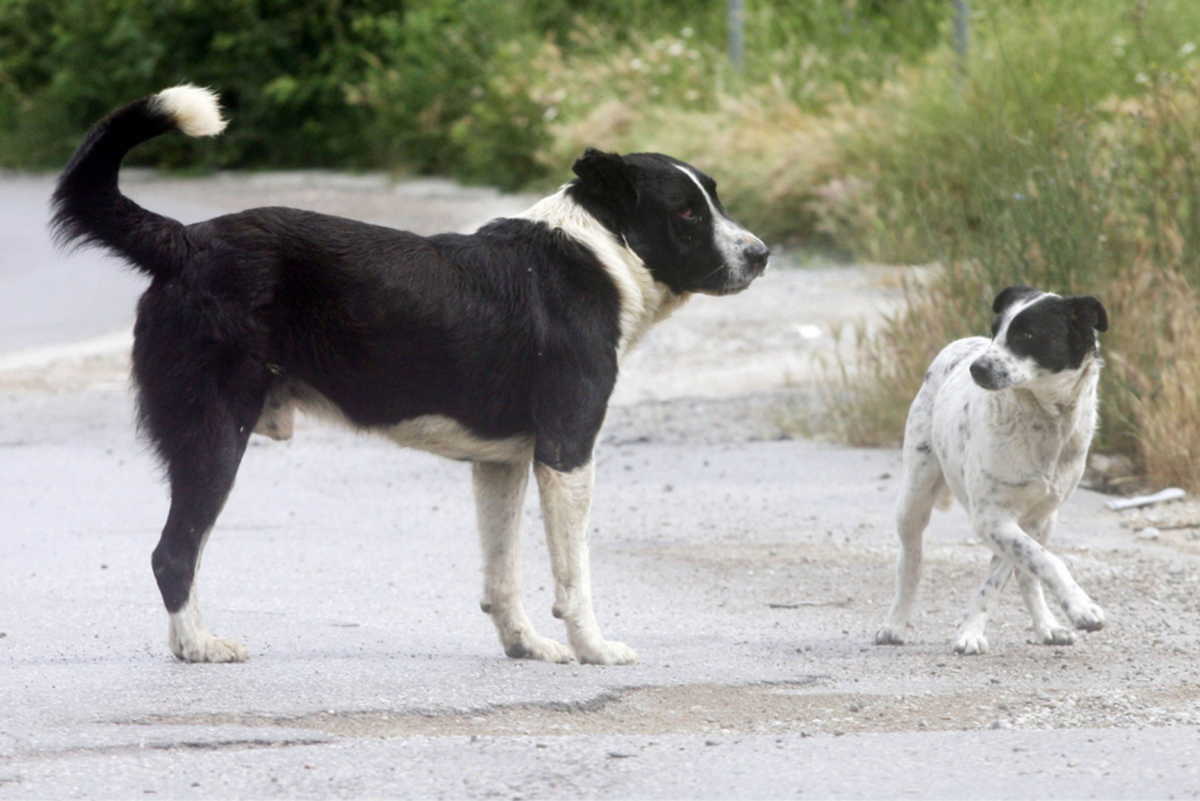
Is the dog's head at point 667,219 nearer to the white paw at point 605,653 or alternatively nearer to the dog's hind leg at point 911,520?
the dog's hind leg at point 911,520

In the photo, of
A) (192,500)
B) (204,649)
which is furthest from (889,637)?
(192,500)

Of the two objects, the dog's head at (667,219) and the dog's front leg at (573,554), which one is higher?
the dog's head at (667,219)

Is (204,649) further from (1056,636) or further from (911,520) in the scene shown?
(1056,636)

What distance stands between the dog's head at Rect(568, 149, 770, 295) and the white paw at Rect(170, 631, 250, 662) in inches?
67.2

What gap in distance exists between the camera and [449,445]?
20.0ft

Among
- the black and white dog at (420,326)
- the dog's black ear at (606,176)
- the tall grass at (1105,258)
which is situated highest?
the dog's black ear at (606,176)

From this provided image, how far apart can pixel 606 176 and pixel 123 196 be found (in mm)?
1457

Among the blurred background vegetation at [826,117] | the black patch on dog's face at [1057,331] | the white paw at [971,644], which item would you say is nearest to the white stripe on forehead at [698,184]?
the black patch on dog's face at [1057,331]

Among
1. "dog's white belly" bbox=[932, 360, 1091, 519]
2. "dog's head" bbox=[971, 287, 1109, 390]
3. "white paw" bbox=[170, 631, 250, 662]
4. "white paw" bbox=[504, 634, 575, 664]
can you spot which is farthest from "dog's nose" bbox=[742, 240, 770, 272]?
"white paw" bbox=[170, 631, 250, 662]

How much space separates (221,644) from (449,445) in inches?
34.9

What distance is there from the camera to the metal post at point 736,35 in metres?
22.4

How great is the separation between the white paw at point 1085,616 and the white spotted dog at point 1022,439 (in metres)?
0.21

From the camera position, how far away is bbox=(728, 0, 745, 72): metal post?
22359 mm

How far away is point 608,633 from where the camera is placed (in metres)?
6.72
